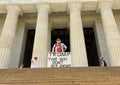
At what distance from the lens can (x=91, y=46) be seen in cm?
3756

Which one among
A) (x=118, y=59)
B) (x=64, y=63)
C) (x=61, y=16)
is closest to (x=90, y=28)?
(x=61, y=16)

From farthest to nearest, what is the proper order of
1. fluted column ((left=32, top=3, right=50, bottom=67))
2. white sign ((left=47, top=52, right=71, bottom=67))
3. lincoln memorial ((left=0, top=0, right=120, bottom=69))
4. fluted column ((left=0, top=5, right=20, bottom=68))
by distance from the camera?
lincoln memorial ((left=0, top=0, right=120, bottom=69)) < fluted column ((left=0, top=5, right=20, bottom=68)) < fluted column ((left=32, top=3, right=50, bottom=67)) < white sign ((left=47, top=52, right=71, bottom=67))

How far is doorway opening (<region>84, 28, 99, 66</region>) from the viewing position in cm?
3508

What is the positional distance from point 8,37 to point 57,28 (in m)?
10.3

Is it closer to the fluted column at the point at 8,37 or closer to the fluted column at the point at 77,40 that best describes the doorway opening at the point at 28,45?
the fluted column at the point at 8,37

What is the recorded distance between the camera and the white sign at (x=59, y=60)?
1827 cm

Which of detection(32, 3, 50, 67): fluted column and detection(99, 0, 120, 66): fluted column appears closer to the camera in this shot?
detection(99, 0, 120, 66): fluted column

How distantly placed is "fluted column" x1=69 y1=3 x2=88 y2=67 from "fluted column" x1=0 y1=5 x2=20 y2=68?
279 inches

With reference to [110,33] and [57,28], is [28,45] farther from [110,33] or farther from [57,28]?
[110,33]

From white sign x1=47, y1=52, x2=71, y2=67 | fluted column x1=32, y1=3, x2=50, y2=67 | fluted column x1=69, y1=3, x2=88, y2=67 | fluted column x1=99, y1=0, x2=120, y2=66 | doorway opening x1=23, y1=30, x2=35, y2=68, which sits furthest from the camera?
doorway opening x1=23, y1=30, x2=35, y2=68

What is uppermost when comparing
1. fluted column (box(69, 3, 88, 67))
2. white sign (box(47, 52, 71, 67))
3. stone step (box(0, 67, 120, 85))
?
fluted column (box(69, 3, 88, 67))

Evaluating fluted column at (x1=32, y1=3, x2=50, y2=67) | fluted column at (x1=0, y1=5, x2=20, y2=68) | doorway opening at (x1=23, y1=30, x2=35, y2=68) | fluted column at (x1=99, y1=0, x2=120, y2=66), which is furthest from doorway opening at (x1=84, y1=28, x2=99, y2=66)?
fluted column at (x1=0, y1=5, x2=20, y2=68)

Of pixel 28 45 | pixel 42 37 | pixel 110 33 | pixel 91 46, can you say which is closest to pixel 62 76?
pixel 42 37

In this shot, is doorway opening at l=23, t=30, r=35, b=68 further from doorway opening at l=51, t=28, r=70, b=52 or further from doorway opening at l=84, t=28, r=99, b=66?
doorway opening at l=84, t=28, r=99, b=66
